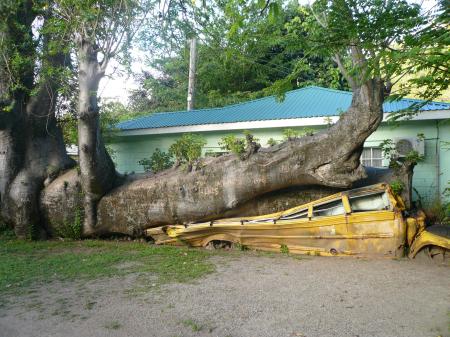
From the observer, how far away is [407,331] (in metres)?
5.03

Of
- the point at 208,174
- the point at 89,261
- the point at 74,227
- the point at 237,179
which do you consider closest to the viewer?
the point at 89,261

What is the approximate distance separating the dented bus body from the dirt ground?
0.56 m

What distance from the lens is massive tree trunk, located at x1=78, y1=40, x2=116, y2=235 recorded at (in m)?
10.2

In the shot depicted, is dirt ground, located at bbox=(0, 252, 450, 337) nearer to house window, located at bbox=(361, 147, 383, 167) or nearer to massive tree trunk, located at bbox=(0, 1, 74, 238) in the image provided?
house window, located at bbox=(361, 147, 383, 167)

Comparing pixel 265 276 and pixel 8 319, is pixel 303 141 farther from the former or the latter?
pixel 8 319

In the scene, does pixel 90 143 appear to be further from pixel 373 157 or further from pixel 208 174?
pixel 373 157

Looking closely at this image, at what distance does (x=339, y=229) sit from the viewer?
351 inches

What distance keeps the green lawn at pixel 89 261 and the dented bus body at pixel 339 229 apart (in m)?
0.99

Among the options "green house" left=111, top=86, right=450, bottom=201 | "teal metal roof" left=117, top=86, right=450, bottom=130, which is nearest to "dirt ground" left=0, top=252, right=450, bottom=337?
"green house" left=111, top=86, right=450, bottom=201

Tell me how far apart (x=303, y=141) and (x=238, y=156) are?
1.65 metres

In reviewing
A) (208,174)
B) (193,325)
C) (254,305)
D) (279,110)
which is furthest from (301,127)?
(193,325)

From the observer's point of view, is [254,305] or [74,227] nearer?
[254,305]

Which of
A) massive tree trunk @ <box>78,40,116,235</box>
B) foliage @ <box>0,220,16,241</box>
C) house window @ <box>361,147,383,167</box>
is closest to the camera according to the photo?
massive tree trunk @ <box>78,40,116,235</box>

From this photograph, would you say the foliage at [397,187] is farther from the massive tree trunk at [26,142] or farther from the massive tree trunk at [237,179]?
the massive tree trunk at [26,142]
